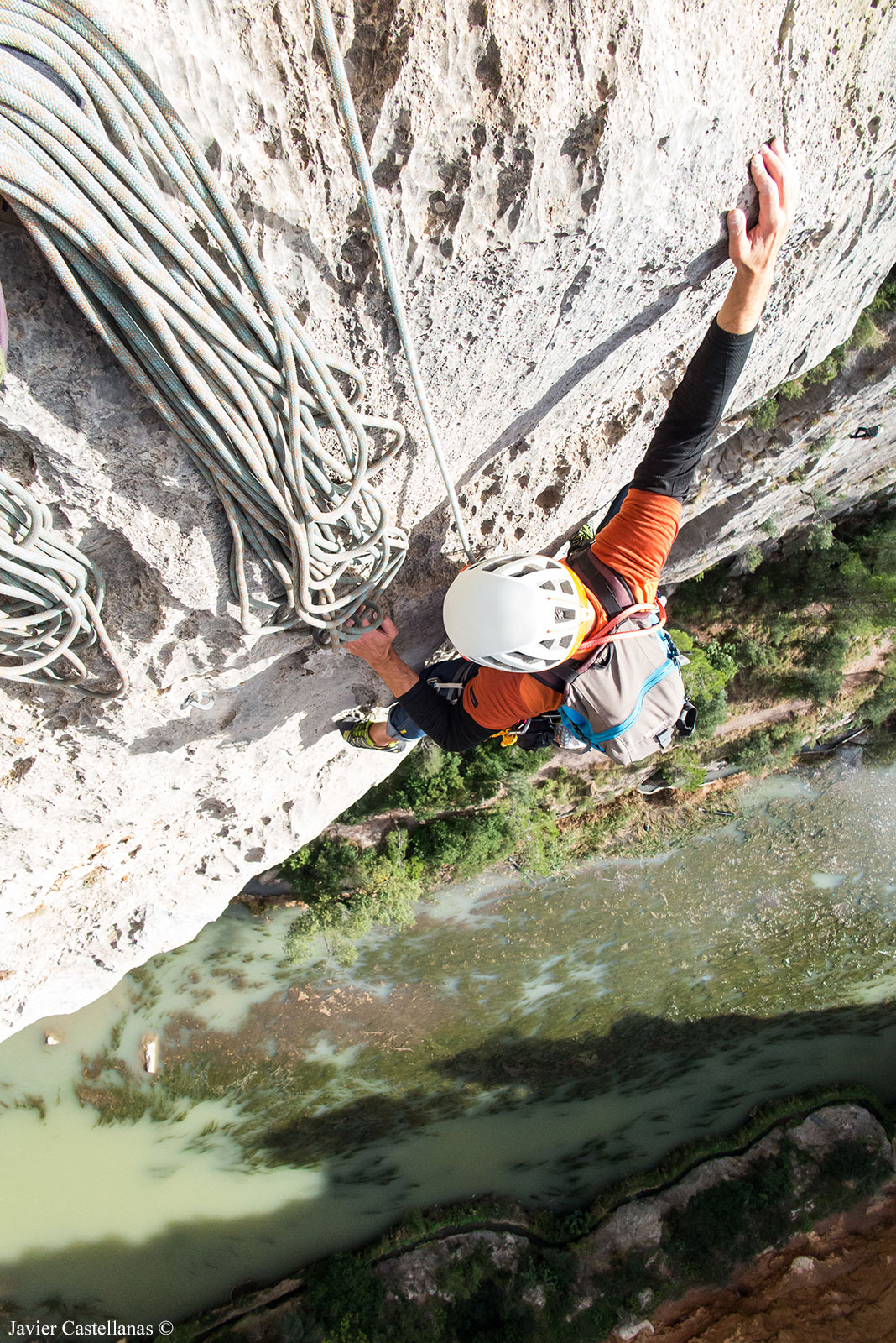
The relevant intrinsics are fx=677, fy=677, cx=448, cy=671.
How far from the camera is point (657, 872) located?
246 inches

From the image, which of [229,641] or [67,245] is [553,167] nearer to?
[67,245]

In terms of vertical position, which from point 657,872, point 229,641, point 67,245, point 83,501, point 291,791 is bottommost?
point 657,872

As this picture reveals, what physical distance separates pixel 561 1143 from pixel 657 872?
9.21 ft

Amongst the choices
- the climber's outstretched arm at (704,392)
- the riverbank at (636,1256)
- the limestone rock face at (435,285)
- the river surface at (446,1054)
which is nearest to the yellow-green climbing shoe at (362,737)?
the limestone rock face at (435,285)

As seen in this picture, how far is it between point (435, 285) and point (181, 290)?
58 centimetres

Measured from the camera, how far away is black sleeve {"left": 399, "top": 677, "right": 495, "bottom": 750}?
2.49m

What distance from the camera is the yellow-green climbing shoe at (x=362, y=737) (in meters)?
3.07

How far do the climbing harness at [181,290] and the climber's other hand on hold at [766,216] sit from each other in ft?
3.16

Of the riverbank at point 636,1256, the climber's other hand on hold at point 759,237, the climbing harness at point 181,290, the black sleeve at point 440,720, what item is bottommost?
the riverbank at point 636,1256

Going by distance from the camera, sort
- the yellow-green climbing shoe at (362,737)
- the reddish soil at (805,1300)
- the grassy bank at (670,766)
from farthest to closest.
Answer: the reddish soil at (805,1300), the grassy bank at (670,766), the yellow-green climbing shoe at (362,737)

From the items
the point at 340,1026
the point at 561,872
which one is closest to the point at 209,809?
the point at 340,1026

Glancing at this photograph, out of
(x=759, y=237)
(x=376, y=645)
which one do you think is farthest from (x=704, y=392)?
(x=376, y=645)

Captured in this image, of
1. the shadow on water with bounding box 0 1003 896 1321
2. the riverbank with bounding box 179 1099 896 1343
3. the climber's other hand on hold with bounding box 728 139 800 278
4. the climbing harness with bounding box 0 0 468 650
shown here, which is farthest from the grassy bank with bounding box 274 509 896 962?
the climber's other hand on hold with bounding box 728 139 800 278

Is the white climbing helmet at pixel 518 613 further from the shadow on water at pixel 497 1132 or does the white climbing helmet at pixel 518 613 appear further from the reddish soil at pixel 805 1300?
the reddish soil at pixel 805 1300
